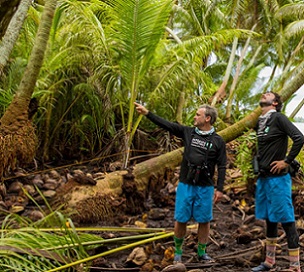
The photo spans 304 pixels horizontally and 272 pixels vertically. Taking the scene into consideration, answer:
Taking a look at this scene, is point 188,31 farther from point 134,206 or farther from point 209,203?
point 209,203

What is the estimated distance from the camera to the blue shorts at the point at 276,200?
3.99 meters

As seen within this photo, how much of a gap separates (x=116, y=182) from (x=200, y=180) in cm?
214

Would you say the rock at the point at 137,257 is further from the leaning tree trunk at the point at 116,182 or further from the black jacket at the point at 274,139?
the leaning tree trunk at the point at 116,182

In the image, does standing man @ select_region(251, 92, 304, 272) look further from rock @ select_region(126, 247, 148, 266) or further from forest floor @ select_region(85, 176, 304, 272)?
rock @ select_region(126, 247, 148, 266)

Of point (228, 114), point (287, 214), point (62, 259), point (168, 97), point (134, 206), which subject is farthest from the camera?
point (228, 114)

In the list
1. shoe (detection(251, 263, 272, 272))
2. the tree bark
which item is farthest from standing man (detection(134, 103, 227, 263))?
the tree bark

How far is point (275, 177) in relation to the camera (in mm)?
4078

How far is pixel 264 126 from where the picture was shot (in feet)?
13.8

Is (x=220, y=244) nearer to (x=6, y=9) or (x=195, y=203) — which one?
(x=195, y=203)

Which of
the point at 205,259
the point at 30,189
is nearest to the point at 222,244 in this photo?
the point at 205,259

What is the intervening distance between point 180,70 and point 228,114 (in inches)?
222

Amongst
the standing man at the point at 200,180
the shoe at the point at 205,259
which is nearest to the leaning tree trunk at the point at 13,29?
the standing man at the point at 200,180

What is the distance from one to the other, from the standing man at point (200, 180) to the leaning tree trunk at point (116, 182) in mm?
1700

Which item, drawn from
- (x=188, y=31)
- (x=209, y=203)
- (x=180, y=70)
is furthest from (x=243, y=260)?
(x=188, y=31)
